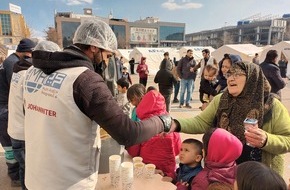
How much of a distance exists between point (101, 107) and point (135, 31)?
86.3m

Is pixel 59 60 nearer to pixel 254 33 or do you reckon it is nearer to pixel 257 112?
pixel 257 112

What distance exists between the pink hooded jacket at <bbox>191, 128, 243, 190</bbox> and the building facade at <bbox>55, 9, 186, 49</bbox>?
6684cm

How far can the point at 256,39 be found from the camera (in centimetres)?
7800

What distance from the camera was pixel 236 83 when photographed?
5.90 feet

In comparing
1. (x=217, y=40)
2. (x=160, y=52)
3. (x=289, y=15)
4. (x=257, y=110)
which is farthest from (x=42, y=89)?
(x=289, y=15)

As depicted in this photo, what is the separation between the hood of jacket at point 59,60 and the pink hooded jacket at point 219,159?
3.15ft

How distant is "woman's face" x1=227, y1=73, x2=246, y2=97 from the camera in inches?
70.1

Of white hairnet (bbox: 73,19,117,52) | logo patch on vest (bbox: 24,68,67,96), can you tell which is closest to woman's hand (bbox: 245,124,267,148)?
white hairnet (bbox: 73,19,117,52)

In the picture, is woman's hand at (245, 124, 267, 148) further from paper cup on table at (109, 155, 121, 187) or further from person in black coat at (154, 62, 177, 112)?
person in black coat at (154, 62, 177, 112)

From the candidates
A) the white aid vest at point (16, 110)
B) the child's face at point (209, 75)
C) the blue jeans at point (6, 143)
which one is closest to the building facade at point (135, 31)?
the child's face at point (209, 75)

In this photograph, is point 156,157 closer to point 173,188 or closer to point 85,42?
point 173,188

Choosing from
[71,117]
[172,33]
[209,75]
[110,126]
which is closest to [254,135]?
[110,126]

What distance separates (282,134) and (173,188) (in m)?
0.89

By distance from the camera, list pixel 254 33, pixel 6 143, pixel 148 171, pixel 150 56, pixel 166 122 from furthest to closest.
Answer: pixel 254 33, pixel 150 56, pixel 6 143, pixel 148 171, pixel 166 122
